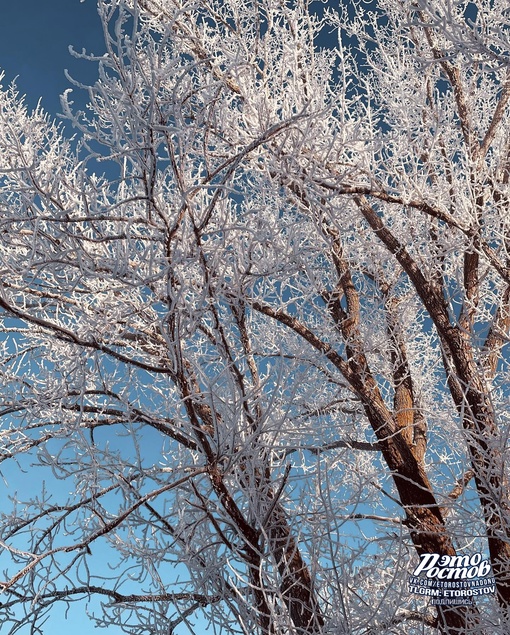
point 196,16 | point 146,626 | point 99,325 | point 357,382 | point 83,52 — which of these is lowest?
point 146,626

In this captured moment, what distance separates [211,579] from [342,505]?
80 cm

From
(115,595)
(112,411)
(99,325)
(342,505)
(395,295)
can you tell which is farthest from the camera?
(395,295)

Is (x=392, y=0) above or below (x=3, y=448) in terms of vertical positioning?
above

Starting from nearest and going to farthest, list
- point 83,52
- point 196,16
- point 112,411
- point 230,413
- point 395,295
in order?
1. point 83,52
2. point 230,413
3. point 112,411
4. point 196,16
5. point 395,295

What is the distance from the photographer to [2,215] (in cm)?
326

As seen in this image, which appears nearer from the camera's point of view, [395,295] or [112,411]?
[112,411]

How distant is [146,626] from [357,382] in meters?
2.58

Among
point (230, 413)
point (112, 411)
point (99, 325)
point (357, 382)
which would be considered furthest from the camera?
point (357, 382)

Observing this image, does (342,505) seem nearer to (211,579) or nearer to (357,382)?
(211,579)

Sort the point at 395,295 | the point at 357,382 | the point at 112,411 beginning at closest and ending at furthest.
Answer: the point at 112,411
the point at 357,382
the point at 395,295

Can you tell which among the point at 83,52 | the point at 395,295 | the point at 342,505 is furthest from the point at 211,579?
the point at 395,295

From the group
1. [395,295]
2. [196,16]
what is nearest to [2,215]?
[196,16]

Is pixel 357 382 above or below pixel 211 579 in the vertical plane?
above

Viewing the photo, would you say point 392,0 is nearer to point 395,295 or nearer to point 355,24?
point 355,24
